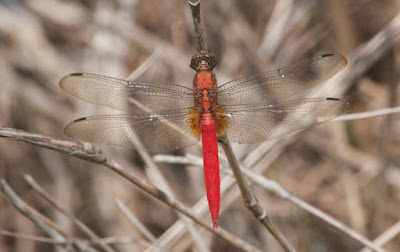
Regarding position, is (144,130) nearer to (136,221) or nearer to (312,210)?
(136,221)

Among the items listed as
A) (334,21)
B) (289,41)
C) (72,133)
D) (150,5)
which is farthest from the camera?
(150,5)

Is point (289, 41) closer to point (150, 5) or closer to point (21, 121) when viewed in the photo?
point (150, 5)

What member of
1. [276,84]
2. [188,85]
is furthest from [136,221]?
[188,85]

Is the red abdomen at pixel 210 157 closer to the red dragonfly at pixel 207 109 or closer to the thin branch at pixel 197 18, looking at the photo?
the red dragonfly at pixel 207 109

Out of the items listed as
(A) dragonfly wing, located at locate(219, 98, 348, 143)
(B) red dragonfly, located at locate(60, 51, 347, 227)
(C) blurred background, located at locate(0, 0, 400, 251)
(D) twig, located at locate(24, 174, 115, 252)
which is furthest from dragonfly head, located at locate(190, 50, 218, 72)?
(C) blurred background, located at locate(0, 0, 400, 251)

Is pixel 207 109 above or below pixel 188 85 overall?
below

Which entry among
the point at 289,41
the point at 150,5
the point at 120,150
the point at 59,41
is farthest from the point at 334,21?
the point at 59,41
